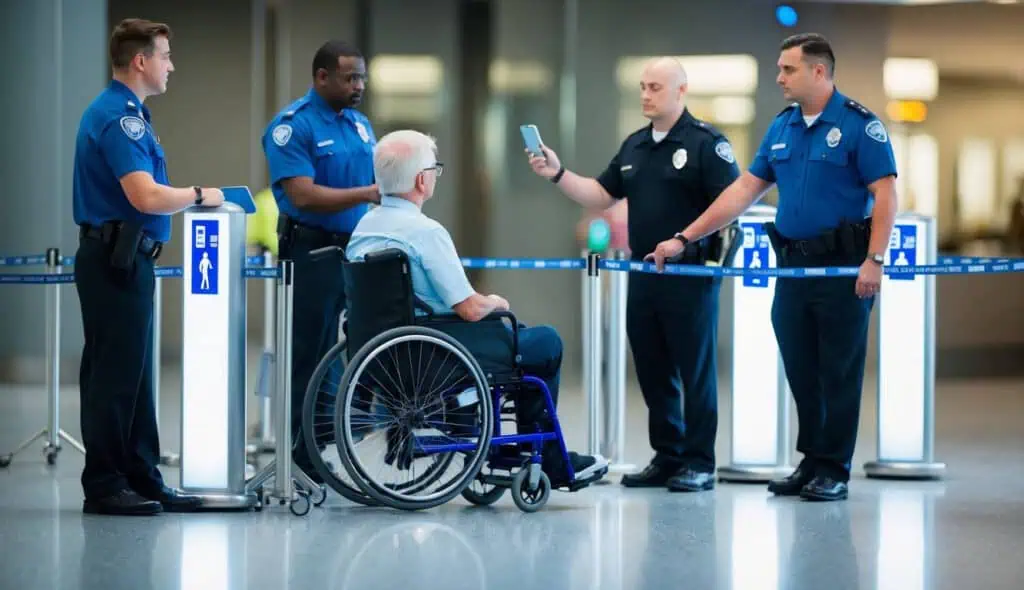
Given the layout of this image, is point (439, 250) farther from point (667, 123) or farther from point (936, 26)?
Answer: point (936, 26)

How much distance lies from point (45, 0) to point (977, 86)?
5.94m

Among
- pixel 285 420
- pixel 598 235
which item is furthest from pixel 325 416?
pixel 598 235

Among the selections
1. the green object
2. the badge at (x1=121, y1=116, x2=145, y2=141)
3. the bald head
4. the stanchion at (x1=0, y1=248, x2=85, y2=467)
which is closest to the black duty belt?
the badge at (x1=121, y1=116, x2=145, y2=141)

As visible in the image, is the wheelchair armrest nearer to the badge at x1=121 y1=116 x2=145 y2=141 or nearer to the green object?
the badge at x1=121 y1=116 x2=145 y2=141

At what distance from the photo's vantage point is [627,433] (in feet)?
24.6

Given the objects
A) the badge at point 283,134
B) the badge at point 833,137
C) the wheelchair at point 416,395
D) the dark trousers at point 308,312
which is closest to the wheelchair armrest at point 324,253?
the wheelchair at point 416,395

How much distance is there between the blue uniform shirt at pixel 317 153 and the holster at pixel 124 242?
2.53 ft

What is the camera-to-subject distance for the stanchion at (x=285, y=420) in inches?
195

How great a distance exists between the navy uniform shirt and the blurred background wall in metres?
5.26

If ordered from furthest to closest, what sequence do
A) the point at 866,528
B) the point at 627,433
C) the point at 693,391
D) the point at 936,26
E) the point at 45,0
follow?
the point at 936,26 < the point at 45,0 < the point at 627,433 < the point at 693,391 < the point at 866,528

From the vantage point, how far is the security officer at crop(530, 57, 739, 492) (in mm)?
5652

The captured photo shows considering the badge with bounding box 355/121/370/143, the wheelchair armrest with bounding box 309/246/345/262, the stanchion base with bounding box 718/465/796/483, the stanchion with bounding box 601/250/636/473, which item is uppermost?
the badge with bounding box 355/121/370/143

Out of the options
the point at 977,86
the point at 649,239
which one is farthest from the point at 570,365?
the point at 649,239

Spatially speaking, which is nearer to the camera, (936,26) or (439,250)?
(439,250)
